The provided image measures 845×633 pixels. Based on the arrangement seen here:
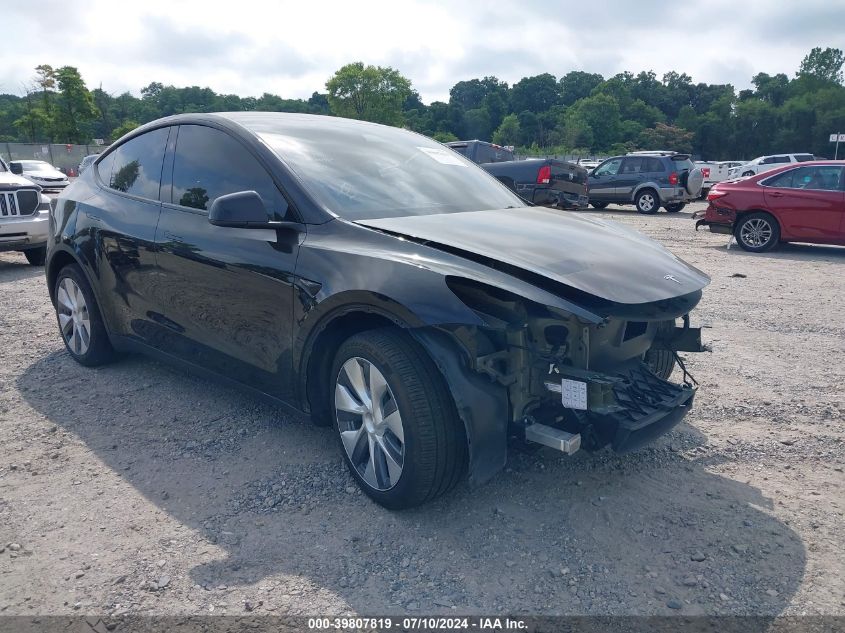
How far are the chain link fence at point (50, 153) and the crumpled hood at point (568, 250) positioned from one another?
39139 mm

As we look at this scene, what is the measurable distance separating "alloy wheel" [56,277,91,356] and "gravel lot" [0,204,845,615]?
→ 1.30 ft

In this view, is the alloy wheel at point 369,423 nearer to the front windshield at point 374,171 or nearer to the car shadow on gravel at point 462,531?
the car shadow on gravel at point 462,531

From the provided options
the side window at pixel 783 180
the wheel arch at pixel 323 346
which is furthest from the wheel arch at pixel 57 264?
the side window at pixel 783 180

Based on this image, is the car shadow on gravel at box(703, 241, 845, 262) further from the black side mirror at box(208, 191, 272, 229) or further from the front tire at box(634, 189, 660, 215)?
the black side mirror at box(208, 191, 272, 229)

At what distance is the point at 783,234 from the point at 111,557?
11187 mm

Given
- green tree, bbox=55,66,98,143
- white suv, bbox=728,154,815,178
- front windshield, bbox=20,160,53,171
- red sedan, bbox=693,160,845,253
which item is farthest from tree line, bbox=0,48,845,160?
red sedan, bbox=693,160,845,253

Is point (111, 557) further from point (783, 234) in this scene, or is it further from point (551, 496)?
point (783, 234)

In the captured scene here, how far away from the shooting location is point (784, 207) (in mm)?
10859

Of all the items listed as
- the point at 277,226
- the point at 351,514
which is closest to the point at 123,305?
the point at 277,226

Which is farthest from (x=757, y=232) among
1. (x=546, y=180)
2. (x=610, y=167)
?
(x=610, y=167)

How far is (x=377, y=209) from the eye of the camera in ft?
10.8

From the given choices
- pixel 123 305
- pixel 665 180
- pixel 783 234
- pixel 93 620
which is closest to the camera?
pixel 93 620

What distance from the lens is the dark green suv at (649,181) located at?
61.2 ft

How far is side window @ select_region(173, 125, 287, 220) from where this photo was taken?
335cm
